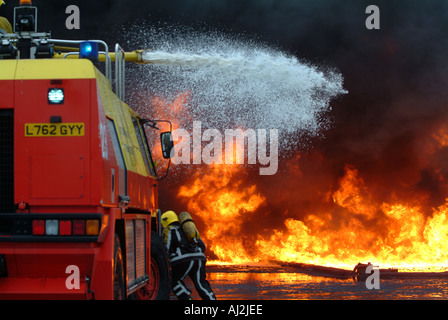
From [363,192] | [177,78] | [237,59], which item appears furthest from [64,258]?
[363,192]

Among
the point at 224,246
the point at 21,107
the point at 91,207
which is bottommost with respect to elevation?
the point at 224,246

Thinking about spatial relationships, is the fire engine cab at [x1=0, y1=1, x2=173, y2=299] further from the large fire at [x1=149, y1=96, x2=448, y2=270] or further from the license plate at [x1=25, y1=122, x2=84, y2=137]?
the large fire at [x1=149, y1=96, x2=448, y2=270]

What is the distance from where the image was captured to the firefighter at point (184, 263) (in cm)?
967

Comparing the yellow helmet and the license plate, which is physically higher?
the license plate

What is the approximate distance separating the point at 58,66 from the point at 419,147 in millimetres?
24792

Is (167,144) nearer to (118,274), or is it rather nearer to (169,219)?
(169,219)

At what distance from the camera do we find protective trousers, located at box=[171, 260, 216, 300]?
31.6 ft

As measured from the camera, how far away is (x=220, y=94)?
81.1ft

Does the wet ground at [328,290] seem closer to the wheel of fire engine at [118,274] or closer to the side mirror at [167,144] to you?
the side mirror at [167,144]

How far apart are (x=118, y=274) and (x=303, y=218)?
24.8 m

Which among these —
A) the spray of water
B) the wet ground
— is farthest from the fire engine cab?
the wet ground

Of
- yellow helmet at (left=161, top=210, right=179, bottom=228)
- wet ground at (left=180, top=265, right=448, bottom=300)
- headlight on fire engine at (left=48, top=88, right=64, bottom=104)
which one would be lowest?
wet ground at (left=180, top=265, right=448, bottom=300)

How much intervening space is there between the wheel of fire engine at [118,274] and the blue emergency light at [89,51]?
1.92 meters
